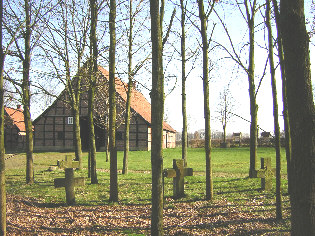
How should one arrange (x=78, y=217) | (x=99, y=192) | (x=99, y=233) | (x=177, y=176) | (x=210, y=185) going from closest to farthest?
(x=99, y=233) → (x=78, y=217) → (x=210, y=185) → (x=177, y=176) → (x=99, y=192)

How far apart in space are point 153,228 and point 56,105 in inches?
1346

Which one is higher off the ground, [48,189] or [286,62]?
[286,62]

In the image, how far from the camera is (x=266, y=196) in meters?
8.35

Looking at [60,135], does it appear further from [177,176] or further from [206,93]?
[206,93]

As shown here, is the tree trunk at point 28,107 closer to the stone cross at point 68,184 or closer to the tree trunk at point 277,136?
the stone cross at point 68,184

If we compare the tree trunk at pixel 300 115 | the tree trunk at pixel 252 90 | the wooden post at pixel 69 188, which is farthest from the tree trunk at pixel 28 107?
the tree trunk at pixel 300 115

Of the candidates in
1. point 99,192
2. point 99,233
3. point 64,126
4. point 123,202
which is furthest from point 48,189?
point 64,126

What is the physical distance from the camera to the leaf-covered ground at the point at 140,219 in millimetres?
5652

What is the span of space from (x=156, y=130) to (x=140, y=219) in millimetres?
2494

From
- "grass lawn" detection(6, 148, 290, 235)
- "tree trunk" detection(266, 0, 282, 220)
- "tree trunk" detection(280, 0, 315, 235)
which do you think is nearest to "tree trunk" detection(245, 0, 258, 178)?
"grass lawn" detection(6, 148, 290, 235)

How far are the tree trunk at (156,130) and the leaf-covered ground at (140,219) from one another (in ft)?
3.08

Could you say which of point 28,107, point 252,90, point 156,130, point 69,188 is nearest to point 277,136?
point 156,130

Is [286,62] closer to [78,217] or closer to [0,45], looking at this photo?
[0,45]

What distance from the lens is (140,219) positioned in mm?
6508
